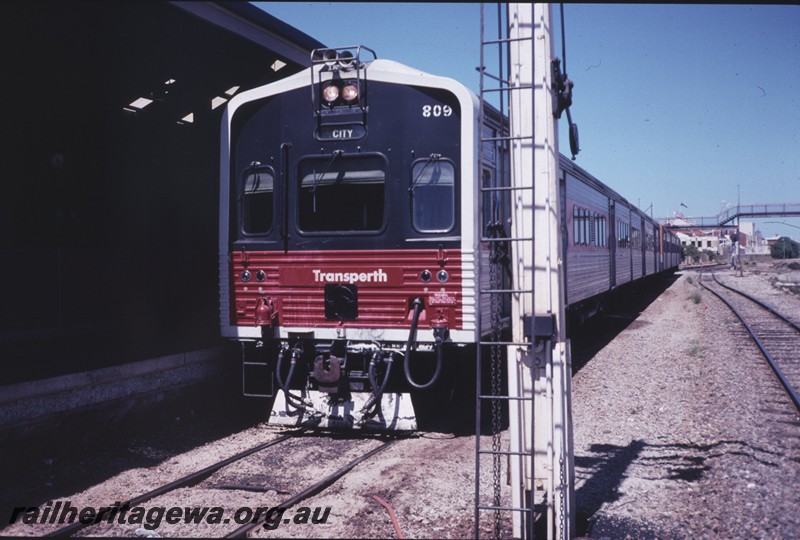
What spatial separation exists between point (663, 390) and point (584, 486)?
4597 mm

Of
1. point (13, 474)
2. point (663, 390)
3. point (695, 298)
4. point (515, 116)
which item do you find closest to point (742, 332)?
point (663, 390)

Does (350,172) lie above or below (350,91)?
below

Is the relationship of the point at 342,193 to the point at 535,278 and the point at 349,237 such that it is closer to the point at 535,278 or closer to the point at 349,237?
the point at 349,237

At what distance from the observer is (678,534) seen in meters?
5.01

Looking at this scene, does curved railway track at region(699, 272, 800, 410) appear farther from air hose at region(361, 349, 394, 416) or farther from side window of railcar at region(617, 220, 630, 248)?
air hose at region(361, 349, 394, 416)

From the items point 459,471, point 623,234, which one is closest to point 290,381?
point 459,471

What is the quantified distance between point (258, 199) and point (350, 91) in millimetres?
1522

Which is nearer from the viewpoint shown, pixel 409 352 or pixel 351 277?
pixel 409 352

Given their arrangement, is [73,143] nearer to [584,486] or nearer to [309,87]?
[309,87]

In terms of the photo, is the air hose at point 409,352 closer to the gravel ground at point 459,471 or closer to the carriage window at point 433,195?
the gravel ground at point 459,471

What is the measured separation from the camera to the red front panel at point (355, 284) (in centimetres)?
707

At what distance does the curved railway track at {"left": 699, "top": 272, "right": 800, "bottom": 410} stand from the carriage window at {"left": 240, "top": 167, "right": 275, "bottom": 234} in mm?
6611

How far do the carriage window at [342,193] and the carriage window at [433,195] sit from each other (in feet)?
1.18

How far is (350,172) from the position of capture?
7.55m
